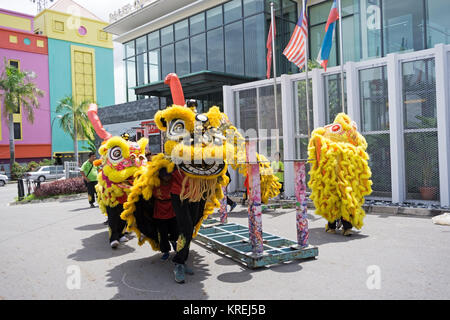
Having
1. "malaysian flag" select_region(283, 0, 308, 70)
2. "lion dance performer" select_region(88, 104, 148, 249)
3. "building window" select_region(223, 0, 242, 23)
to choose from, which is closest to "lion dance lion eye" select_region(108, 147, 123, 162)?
"lion dance performer" select_region(88, 104, 148, 249)

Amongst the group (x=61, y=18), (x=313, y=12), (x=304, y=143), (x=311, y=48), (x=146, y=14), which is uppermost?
(x=61, y=18)

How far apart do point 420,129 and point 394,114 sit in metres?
0.67

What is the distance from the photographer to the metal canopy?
1535 centimetres

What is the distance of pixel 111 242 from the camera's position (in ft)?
19.7

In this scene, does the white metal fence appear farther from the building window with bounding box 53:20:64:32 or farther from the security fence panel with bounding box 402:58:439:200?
the building window with bounding box 53:20:64:32

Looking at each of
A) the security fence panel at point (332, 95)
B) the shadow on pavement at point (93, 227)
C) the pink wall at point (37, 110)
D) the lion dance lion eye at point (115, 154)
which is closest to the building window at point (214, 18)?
the security fence panel at point (332, 95)

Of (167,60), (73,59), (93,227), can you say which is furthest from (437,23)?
(73,59)

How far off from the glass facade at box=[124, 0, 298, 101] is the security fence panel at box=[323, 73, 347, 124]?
21.6 feet

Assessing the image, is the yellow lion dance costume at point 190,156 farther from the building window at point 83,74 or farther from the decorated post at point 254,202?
the building window at point 83,74

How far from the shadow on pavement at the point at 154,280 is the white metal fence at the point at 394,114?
5.96m

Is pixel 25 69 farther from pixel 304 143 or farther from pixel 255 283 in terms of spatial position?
pixel 255 283

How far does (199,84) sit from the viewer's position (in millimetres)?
16453

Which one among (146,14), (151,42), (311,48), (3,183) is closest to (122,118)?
(151,42)
